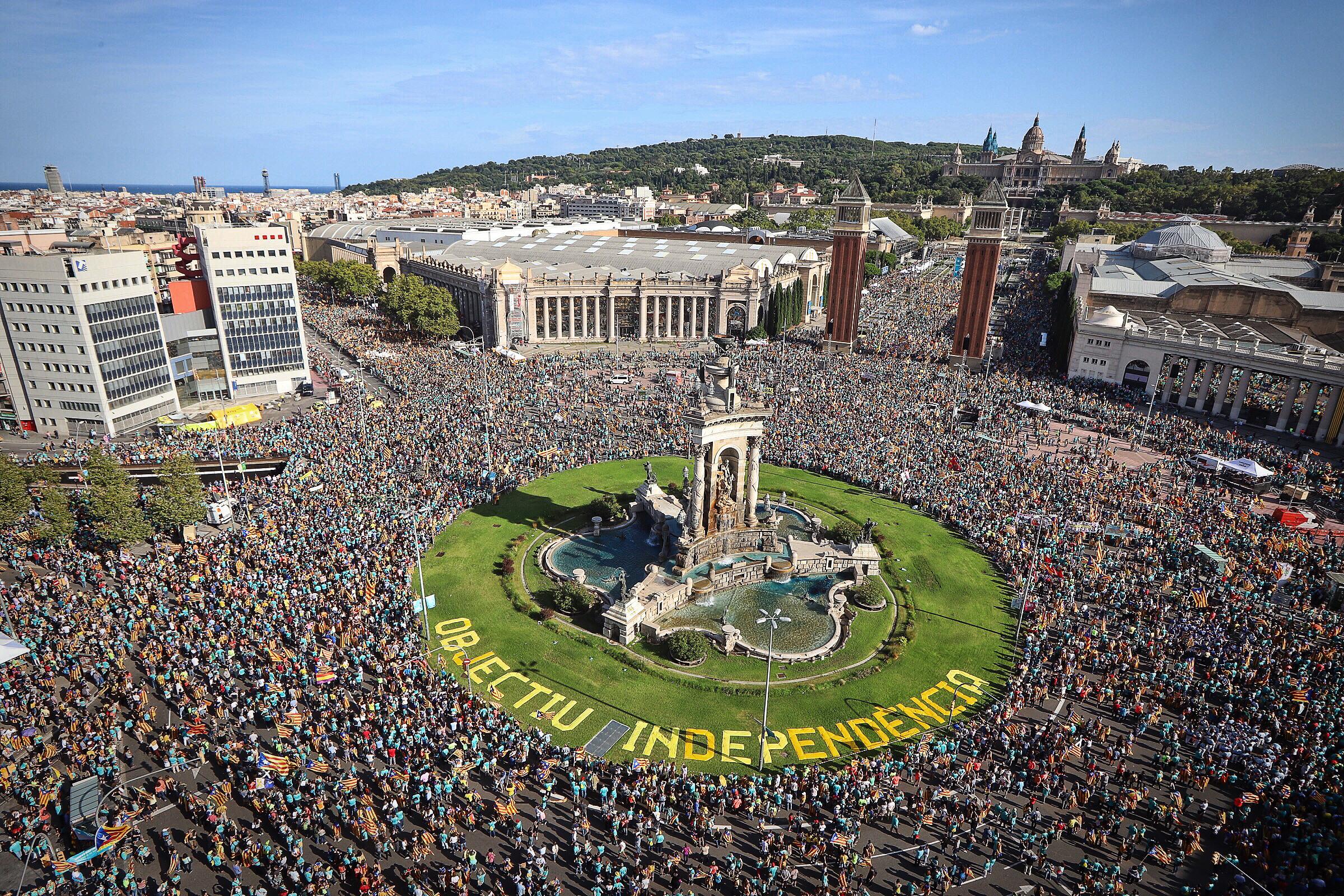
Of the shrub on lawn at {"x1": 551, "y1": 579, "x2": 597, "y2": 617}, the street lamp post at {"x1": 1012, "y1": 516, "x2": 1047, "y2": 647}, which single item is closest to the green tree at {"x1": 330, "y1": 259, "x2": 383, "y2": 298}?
the shrub on lawn at {"x1": 551, "y1": 579, "x2": 597, "y2": 617}

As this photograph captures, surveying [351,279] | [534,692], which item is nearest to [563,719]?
[534,692]

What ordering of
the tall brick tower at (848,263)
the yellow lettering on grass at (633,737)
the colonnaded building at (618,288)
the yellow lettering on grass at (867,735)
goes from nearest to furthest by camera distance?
the yellow lettering on grass at (633,737) → the yellow lettering on grass at (867,735) → the tall brick tower at (848,263) → the colonnaded building at (618,288)

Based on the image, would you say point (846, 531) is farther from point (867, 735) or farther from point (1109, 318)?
point (1109, 318)

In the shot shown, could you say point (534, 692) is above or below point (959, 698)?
above

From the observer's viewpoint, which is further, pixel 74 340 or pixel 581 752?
pixel 74 340

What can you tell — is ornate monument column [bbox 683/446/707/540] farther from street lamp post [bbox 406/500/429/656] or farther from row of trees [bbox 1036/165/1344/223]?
row of trees [bbox 1036/165/1344/223]

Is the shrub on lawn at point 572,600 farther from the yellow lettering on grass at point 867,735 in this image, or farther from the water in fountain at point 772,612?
the yellow lettering on grass at point 867,735

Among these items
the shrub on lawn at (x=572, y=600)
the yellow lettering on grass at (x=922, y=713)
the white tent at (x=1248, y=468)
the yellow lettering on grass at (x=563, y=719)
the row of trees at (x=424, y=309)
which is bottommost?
the yellow lettering on grass at (x=922, y=713)

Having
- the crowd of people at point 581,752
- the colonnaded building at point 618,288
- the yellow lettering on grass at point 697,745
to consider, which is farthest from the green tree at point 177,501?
the colonnaded building at point 618,288
